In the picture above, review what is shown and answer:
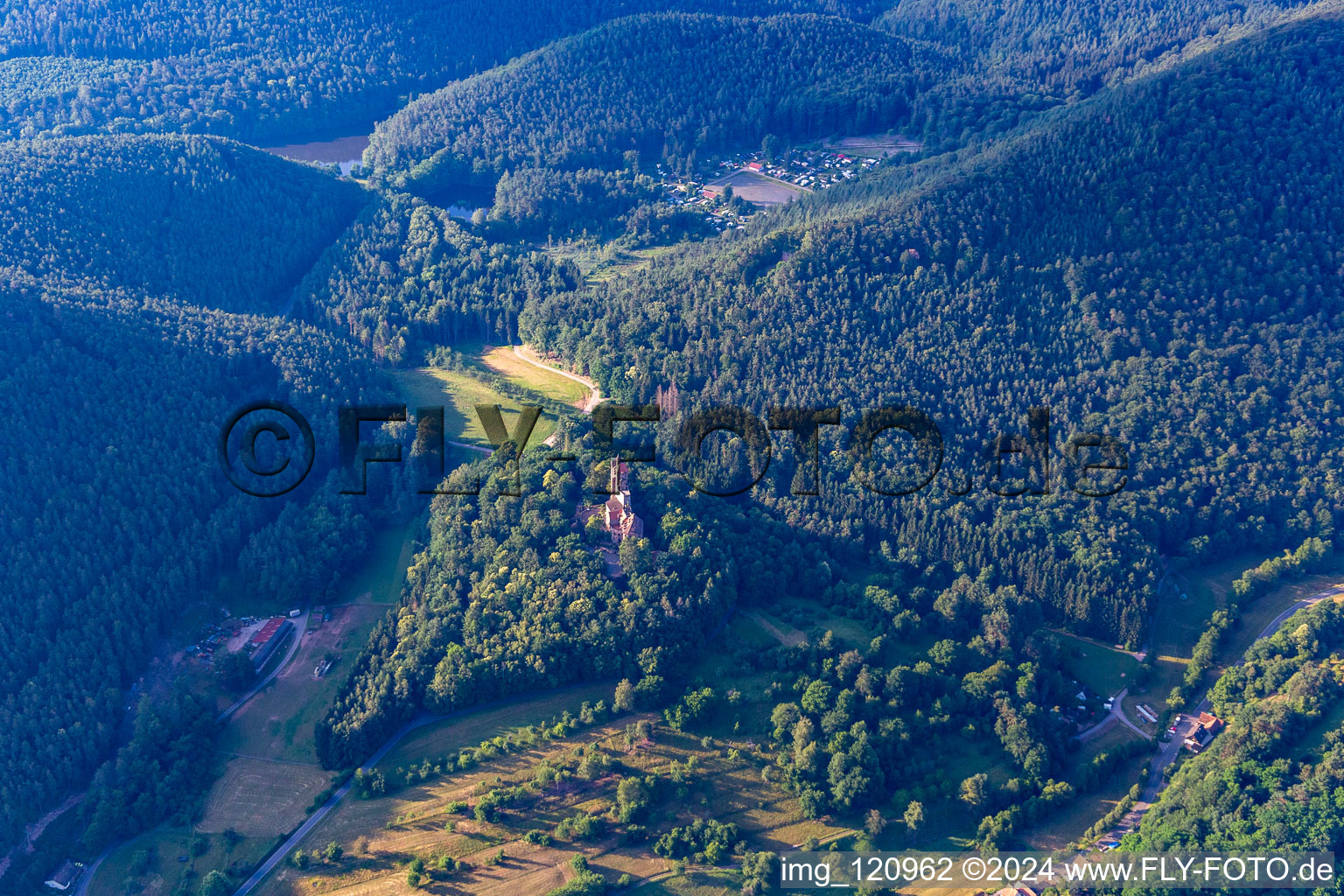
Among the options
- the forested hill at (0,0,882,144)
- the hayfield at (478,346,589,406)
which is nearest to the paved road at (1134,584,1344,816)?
the hayfield at (478,346,589,406)

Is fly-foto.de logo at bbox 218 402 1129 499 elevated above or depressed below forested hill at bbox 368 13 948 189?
below

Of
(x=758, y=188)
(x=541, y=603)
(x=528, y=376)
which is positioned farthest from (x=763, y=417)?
(x=758, y=188)

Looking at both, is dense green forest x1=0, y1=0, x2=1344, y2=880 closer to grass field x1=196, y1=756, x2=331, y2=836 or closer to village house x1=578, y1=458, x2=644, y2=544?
village house x1=578, y1=458, x2=644, y2=544

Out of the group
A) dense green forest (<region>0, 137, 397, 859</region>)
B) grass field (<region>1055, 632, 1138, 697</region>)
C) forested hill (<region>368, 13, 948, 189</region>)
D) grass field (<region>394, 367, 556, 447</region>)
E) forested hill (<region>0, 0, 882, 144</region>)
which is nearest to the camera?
dense green forest (<region>0, 137, 397, 859</region>)

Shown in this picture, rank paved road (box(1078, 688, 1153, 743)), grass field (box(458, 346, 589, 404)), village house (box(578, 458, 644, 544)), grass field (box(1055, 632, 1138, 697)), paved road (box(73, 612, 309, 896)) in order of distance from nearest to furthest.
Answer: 1. paved road (box(73, 612, 309, 896))
2. paved road (box(1078, 688, 1153, 743))
3. grass field (box(1055, 632, 1138, 697))
4. village house (box(578, 458, 644, 544))
5. grass field (box(458, 346, 589, 404))

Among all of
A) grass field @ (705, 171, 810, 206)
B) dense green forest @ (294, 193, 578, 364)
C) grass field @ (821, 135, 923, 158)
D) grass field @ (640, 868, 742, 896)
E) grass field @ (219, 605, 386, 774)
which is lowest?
grass field @ (640, 868, 742, 896)

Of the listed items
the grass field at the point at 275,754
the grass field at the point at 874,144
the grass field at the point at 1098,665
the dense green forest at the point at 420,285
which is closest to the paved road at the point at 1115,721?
the grass field at the point at 1098,665

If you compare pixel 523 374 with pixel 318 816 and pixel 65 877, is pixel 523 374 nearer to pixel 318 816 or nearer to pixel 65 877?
pixel 318 816

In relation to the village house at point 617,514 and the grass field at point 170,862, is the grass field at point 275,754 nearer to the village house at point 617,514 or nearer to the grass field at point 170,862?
the grass field at point 170,862
